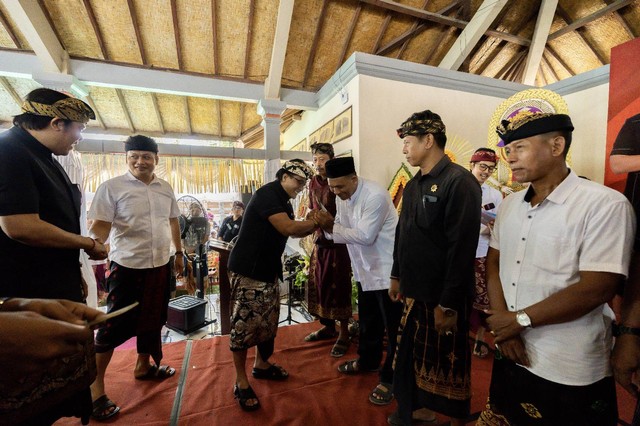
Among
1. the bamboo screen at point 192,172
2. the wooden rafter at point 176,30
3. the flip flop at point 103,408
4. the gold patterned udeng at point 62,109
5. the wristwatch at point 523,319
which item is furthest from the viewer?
the bamboo screen at point 192,172

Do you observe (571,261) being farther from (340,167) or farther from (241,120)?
(241,120)

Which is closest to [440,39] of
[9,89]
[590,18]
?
[590,18]

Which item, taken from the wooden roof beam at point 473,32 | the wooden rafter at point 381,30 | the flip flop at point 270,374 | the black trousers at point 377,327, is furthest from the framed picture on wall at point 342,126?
the flip flop at point 270,374

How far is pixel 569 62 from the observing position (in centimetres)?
625

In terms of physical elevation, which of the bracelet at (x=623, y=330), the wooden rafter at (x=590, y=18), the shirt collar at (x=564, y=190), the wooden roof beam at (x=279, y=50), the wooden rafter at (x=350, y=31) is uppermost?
the wooden rafter at (x=590, y=18)

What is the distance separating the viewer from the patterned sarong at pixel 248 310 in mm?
2109

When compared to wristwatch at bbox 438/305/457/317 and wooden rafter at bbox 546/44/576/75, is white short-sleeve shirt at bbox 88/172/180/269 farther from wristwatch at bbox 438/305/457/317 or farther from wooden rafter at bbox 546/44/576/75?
wooden rafter at bbox 546/44/576/75

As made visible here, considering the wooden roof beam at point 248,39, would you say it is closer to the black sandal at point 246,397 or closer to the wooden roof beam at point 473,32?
the wooden roof beam at point 473,32

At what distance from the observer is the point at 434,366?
1594mm

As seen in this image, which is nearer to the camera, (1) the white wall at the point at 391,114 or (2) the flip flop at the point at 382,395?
(2) the flip flop at the point at 382,395

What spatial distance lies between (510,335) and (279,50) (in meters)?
4.58

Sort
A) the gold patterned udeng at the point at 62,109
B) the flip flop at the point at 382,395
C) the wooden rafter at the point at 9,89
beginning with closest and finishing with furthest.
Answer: the gold patterned udeng at the point at 62,109
the flip flop at the point at 382,395
the wooden rafter at the point at 9,89

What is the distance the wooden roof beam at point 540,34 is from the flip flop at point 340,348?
5.94 meters

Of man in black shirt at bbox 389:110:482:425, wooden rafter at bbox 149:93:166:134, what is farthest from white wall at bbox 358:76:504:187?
wooden rafter at bbox 149:93:166:134
